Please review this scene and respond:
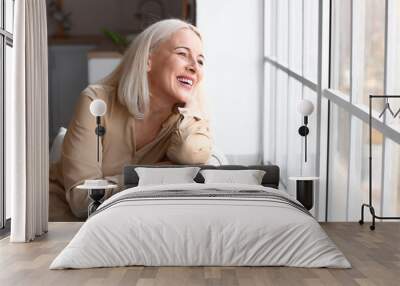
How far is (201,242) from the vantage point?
4.68m

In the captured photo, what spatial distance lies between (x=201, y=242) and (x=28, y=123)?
2.02 metres

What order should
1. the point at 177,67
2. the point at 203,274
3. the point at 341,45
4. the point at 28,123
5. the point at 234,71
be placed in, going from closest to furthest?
the point at 203,274
the point at 28,123
the point at 341,45
the point at 177,67
the point at 234,71

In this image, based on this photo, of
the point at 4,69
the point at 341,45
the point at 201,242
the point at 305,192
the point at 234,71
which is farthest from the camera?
the point at 234,71

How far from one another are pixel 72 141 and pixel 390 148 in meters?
3.19

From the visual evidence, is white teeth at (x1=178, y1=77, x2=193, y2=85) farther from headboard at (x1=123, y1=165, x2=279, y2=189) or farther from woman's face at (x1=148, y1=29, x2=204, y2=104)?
headboard at (x1=123, y1=165, x2=279, y2=189)

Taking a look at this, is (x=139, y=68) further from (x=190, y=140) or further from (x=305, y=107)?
(x=305, y=107)

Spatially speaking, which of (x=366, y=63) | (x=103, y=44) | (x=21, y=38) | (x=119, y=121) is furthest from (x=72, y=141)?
(x=366, y=63)

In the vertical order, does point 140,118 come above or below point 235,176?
above

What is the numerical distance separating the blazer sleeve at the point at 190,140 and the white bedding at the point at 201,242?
2.56 meters

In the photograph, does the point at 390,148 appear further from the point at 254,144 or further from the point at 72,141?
the point at 72,141

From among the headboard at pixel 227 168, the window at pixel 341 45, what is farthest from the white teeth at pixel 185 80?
the window at pixel 341 45

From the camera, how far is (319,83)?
23.2 feet

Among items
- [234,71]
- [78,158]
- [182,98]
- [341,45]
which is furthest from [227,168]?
[341,45]

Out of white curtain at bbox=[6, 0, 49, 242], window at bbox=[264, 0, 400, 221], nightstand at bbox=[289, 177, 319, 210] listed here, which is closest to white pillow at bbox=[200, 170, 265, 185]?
nightstand at bbox=[289, 177, 319, 210]
